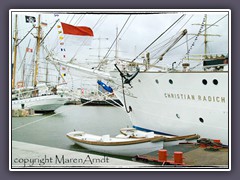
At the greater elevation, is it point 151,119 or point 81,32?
point 81,32

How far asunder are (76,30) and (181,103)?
3.37 meters

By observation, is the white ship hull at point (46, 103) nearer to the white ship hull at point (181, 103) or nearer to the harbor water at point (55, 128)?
the harbor water at point (55, 128)

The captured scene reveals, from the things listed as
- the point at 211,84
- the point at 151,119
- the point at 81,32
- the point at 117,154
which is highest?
the point at 81,32

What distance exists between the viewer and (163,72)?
8805mm

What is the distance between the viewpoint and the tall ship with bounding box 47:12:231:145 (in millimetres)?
7723

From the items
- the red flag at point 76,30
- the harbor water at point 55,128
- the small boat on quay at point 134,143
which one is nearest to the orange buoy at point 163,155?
the small boat on quay at point 134,143

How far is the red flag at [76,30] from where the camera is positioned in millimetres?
7488

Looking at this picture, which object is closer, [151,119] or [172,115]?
[172,115]

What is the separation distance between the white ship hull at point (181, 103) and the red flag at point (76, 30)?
1.96 metres

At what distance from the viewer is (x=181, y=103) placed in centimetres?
852

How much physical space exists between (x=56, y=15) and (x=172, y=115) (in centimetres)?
415

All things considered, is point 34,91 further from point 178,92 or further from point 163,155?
point 163,155
